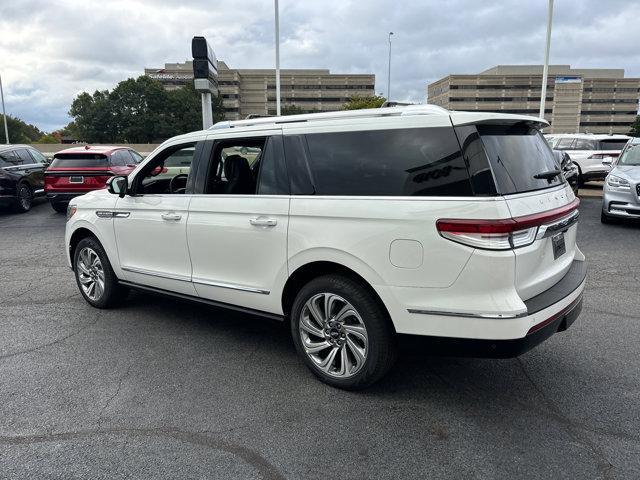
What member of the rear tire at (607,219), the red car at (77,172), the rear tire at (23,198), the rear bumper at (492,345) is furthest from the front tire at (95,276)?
the rear tire at (607,219)

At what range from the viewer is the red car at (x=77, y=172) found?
11375 millimetres

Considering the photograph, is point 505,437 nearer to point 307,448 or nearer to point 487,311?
point 487,311

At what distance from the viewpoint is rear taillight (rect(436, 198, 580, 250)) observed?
2.69 m

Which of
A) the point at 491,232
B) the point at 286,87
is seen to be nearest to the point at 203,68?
the point at 491,232

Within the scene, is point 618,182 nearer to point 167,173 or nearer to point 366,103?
point 167,173

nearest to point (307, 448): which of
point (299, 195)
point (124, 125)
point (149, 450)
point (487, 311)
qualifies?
point (149, 450)

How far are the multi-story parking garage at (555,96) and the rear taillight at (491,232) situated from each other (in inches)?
4354

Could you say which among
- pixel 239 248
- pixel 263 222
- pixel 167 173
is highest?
pixel 167 173

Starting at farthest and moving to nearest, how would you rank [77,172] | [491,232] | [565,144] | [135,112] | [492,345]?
[135,112] < [565,144] < [77,172] < [492,345] < [491,232]

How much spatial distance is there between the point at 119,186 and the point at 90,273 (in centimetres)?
117

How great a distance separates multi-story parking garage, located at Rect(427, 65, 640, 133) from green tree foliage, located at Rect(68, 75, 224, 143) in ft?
188

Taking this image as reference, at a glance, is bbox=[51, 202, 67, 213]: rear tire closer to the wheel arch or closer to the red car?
the red car

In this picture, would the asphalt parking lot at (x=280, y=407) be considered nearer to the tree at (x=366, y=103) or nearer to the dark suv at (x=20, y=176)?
the dark suv at (x=20, y=176)

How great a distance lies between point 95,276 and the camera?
5242 mm
